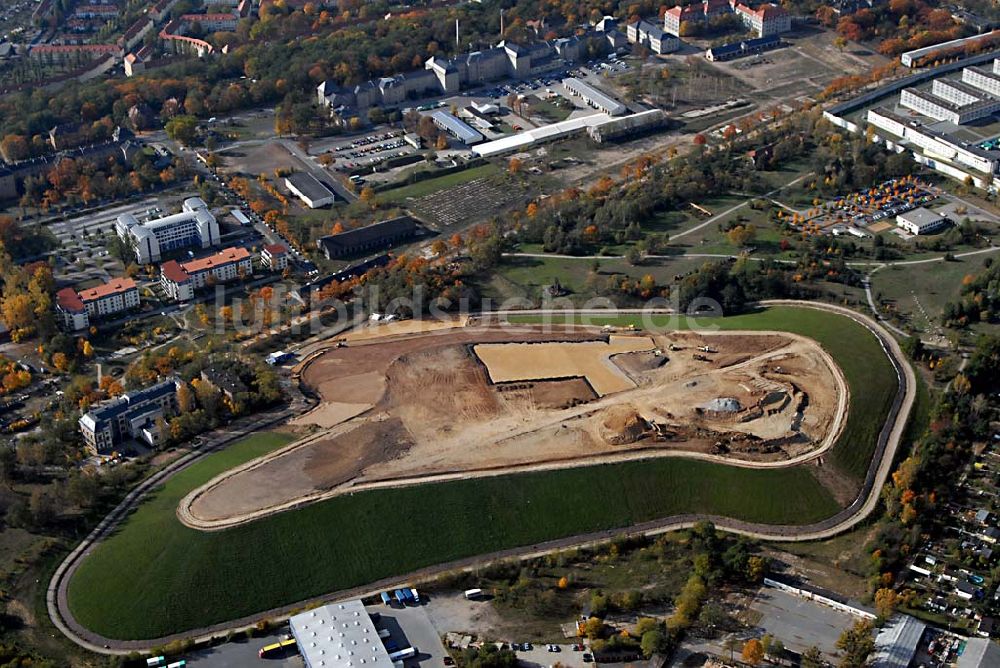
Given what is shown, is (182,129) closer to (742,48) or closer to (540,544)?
(742,48)

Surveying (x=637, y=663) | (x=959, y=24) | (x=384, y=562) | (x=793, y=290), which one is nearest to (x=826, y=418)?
(x=793, y=290)

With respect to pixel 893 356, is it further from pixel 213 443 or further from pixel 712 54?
pixel 712 54

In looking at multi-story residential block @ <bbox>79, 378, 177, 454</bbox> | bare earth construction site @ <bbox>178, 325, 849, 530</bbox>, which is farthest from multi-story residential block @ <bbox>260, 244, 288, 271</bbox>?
multi-story residential block @ <bbox>79, 378, 177, 454</bbox>

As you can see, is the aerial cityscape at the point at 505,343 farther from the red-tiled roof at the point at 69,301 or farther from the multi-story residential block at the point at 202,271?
the multi-story residential block at the point at 202,271

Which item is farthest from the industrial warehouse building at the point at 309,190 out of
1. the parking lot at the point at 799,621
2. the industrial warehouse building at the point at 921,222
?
the parking lot at the point at 799,621

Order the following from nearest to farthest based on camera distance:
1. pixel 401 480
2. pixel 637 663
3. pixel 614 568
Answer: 1. pixel 637 663
2. pixel 614 568
3. pixel 401 480

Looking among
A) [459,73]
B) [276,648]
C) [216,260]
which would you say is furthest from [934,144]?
[276,648]
